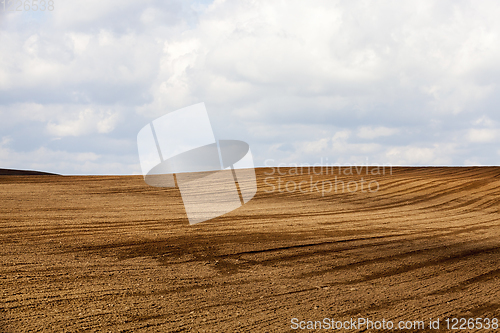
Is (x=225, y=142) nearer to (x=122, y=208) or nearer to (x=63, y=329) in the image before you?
(x=122, y=208)

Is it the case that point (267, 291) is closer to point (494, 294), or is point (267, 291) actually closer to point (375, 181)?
point (494, 294)

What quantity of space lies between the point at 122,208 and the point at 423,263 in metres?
11.5

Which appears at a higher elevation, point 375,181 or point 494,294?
point 375,181

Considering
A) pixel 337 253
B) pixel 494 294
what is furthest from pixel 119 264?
pixel 494 294

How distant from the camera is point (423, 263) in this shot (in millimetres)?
8023

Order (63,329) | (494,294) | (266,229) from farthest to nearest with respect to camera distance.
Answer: (266,229) < (494,294) < (63,329)

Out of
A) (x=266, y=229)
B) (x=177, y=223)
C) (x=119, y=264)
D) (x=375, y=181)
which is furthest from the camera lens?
(x=375, y=181)

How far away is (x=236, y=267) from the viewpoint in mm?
7637

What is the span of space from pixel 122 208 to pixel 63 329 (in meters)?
11.7

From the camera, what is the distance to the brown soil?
5.28 metres

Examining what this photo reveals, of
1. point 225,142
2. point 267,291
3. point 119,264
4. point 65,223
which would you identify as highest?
point 225,142

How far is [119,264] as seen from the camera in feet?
25.1

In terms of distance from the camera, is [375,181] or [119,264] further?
[375,181]

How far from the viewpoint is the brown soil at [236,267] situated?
5.28m
